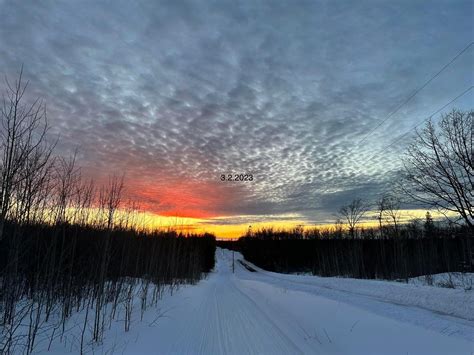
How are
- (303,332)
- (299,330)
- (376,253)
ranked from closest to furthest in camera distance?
(303,332), (299,330), (376,253)

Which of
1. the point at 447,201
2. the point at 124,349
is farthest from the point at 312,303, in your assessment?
the point at 447,201

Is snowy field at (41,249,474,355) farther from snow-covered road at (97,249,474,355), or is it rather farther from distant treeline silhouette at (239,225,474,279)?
distant treeline silhouette at (239,225,474,279)

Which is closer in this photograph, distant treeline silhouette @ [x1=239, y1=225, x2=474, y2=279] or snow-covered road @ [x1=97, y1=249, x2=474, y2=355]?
snow-covered road @ [x1=97, y1=249, x2=474, y2=355]

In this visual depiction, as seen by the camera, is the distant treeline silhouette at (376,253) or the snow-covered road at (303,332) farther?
the distant treeline silhouette at (376,253)

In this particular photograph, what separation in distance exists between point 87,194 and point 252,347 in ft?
21.9

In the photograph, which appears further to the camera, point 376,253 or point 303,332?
point 376,253

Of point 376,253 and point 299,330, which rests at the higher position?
point 376,253

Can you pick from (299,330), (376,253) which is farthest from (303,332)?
(376,253)

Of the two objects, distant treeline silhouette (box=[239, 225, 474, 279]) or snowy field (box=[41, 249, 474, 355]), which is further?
distant treeline silhouette (box=[239, 225, 474, 279])

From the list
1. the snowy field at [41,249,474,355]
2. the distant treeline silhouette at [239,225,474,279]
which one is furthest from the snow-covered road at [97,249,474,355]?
the distant treeline silhouette at [239,225,474,279]

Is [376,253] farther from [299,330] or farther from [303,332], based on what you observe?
[303,332]

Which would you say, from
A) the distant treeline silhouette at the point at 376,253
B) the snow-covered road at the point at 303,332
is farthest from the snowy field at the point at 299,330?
the distant treeline silhouette at the point at 376,253

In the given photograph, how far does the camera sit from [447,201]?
78.5 ft

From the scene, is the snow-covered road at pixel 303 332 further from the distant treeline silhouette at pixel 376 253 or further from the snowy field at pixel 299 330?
the distant treeline silhouette at pixel 376 253
